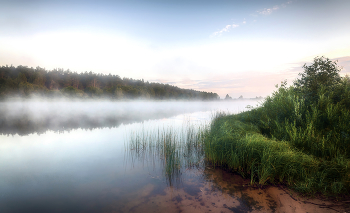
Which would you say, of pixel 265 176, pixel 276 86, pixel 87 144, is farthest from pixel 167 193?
pixel 276 86

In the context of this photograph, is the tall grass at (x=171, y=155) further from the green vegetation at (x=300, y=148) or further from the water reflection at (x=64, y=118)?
the water reflection at (x=64, y=118)

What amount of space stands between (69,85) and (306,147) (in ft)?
337

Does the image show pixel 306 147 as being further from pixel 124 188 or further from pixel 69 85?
pixel 69 85

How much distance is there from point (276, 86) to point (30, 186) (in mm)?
14652

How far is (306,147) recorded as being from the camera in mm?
5516

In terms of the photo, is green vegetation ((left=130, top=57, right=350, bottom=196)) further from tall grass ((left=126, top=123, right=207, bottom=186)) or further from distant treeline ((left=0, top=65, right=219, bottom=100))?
distant treeline ((left=0, top=65, right=219, bottom=100))

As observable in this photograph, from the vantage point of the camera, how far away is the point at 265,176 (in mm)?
4383

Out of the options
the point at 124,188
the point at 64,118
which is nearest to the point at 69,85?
the point at 64,118

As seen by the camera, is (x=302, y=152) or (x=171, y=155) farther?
(x=171, y=155)

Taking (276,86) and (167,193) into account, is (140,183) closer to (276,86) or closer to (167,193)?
(167,193)

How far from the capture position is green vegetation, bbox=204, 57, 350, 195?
408 centimetres

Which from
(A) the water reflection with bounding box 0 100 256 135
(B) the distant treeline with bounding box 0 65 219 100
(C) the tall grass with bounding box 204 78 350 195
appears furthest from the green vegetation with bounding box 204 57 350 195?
(B) the distant treeline with bounding box 0 65 219 100

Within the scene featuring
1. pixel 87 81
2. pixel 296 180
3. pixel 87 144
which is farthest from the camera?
pixel 87 81

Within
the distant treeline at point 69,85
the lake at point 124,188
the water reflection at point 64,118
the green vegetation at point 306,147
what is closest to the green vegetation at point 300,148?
the green vegetation at point 306,147
